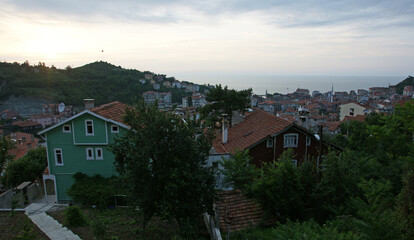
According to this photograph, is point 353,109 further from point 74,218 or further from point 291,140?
point 74,218

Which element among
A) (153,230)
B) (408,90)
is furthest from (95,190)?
(408,90)

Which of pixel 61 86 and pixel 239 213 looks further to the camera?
pixel 61 86

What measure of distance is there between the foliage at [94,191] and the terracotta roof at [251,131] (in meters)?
6.88

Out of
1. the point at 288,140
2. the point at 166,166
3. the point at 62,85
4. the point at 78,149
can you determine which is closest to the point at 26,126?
the point at 62,85

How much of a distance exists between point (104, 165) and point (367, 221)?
14.6m

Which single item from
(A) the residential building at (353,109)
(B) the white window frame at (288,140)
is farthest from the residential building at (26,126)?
(A) the residential building at (353,109)

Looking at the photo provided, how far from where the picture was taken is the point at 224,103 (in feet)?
81.3

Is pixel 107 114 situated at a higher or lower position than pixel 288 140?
higher

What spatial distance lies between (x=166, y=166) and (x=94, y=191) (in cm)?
902

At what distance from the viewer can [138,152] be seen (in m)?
8.12

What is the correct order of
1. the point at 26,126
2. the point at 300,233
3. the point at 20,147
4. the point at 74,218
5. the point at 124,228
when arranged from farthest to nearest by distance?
1. the point at 26,126
2. the point at 20,147
3. the point at 124,228
4. the point at 74,218
5. the point at 300,233

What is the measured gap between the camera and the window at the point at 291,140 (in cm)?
1738

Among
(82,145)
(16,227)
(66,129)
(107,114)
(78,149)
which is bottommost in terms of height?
(16,227)

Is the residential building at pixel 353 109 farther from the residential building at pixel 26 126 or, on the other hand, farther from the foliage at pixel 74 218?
the residential building at pixel 26 126
